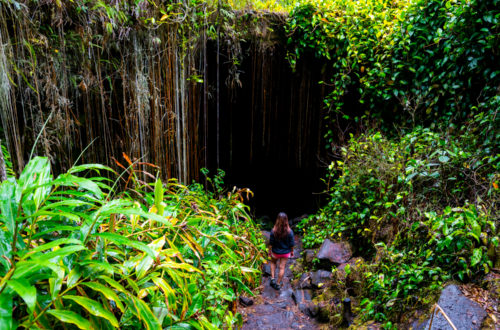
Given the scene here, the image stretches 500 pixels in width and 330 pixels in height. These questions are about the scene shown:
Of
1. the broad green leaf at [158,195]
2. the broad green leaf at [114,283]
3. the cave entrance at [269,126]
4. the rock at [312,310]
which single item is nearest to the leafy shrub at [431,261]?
the rock at [312,310]

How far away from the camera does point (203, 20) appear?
394 centimetres

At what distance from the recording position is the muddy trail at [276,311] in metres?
2.88

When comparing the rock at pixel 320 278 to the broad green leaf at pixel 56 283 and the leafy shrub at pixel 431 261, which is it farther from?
the broad green leaf at pixel 56 283

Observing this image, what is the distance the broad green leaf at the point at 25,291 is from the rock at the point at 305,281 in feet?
10.6

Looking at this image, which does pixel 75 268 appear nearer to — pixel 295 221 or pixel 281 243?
pixel 281 243

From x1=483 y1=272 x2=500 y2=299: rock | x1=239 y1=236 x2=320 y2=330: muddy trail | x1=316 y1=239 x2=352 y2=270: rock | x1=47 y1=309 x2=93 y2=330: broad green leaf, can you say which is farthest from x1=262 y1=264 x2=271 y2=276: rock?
x1=47 y1=309 x2=93 y2=330: broad green leaf

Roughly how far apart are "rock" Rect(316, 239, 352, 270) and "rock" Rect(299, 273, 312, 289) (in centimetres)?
23

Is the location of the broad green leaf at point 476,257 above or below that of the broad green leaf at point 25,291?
below

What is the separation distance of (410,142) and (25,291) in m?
3.66

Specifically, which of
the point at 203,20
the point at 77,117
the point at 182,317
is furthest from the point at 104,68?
the point at 182,317

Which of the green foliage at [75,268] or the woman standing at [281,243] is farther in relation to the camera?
the woman standing at [281,243]

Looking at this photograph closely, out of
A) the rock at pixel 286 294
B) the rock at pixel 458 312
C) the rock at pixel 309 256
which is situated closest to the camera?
the rock at pixel 458 312

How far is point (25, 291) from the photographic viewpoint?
2.80 ft

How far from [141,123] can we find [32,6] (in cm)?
137
